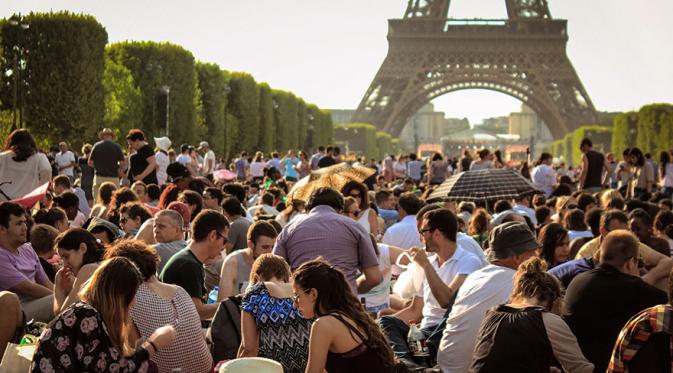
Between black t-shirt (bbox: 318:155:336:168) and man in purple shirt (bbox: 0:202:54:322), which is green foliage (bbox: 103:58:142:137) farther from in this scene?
man in purple shirt (bbox: 0:202:54:322)

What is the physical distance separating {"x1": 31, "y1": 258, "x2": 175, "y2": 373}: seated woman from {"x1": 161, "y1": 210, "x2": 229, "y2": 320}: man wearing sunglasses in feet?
6.36

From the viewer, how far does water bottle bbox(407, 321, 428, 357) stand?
706cm

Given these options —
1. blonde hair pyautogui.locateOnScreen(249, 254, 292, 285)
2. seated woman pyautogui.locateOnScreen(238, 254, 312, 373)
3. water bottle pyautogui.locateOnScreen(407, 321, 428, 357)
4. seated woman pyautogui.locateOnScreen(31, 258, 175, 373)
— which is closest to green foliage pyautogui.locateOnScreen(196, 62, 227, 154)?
water bottle pyautogui.locateOnScreen(407, 321, 428, 357)

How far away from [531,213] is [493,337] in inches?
360

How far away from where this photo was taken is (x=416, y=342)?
23.5 ft

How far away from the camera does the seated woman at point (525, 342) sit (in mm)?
5805

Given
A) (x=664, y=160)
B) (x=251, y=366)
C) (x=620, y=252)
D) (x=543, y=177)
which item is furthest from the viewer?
(x=543, y=177)

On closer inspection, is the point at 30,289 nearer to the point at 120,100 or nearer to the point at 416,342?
the point at 416,342

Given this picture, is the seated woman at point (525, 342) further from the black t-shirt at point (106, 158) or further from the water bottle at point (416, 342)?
the black t-shirt at point (106, 158)

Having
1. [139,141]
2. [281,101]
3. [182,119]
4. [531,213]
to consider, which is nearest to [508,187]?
[531,213]

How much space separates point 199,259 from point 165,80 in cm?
3451

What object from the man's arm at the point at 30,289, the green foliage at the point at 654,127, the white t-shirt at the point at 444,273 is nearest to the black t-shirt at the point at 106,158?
Result: the man's arm at the point at 30,289

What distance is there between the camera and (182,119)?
4250cm

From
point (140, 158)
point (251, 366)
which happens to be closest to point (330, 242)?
point (251, 366)
